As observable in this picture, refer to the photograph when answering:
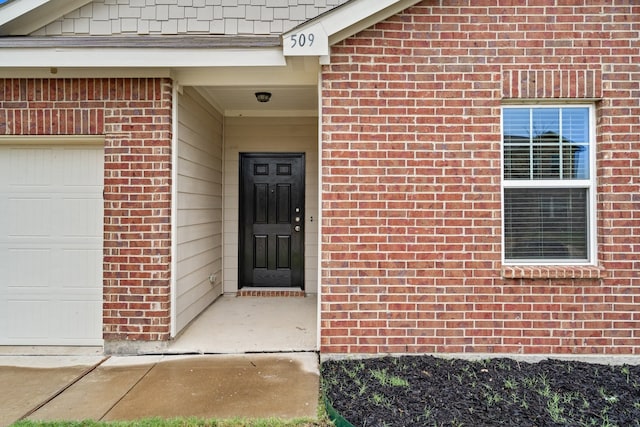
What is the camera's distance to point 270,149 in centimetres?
672

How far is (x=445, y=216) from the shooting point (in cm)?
391

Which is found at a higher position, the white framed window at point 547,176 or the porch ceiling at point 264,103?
the porch ceiling at point 264,103

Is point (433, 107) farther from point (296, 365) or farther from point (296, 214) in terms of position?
point (296, 214)

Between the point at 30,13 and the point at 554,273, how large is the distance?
6.12 m

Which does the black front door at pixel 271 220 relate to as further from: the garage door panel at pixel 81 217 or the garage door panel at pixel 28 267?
the garage door panel at pixel 28 267

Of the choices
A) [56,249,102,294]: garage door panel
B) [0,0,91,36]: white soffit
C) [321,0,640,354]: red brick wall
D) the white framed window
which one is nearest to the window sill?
[321,0,640,354]: red brick wall

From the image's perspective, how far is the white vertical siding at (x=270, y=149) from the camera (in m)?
6.67

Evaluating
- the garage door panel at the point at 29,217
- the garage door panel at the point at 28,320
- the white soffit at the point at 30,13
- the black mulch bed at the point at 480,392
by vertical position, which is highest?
the white soffit at the point at 30,13

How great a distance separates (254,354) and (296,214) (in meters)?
3.03

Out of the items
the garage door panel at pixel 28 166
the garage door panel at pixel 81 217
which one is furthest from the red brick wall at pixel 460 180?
the garage door panel at pixel 28 166

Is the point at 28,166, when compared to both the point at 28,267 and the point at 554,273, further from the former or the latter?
the point at 554,273

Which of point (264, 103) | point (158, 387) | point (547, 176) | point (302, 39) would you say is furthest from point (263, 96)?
point (158, 387)

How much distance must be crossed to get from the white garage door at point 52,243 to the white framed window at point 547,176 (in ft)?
14.1

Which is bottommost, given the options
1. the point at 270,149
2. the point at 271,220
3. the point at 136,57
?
the point at 271,220
